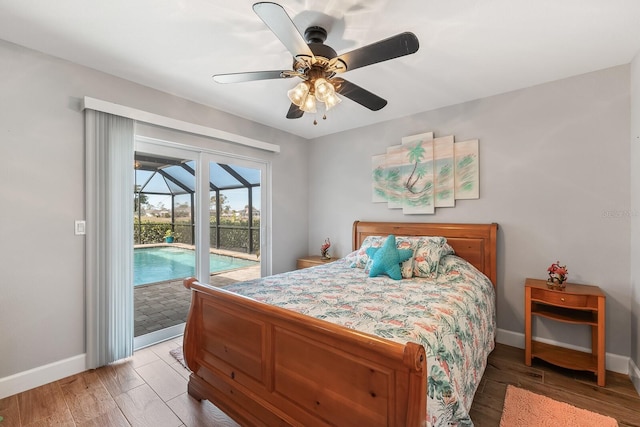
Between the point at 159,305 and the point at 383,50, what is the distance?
328 centimetres

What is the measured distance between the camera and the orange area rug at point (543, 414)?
1.77m

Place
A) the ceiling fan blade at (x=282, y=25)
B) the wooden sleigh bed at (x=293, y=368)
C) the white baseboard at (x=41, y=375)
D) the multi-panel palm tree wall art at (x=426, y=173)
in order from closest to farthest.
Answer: the wooden sleigh bed at (x=293, y=368) → the ceiling fan blade at (x=282, y=25) → the white baseboard at (x=41, y=375) → the multi-panel palm tree wall art at (x=426, y=173)

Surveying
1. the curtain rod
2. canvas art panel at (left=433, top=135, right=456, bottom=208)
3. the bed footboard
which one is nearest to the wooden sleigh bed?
the bed footboard

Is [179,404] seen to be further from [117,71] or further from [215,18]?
[117,71]

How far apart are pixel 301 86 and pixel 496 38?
1.44 m

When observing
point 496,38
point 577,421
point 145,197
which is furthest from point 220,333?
point 496,38

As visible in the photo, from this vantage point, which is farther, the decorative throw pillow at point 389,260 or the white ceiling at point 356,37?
the decorative throw pillow at point 389,260

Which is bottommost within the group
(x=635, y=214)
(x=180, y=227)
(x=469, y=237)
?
(x=469, y=237)

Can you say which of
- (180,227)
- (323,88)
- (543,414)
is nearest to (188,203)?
(180,227)

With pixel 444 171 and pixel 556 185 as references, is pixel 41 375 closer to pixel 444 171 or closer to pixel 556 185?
pixel 444 171

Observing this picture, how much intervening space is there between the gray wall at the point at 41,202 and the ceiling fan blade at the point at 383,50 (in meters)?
2.26

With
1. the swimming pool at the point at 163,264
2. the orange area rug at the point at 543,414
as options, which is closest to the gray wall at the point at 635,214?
the orange area rug at the point at 543,414

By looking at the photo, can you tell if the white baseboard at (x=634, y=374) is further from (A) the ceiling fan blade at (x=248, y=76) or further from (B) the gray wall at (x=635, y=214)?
(A) the ceiling fan blade at (x=248, y=76)

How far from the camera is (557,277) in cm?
241
